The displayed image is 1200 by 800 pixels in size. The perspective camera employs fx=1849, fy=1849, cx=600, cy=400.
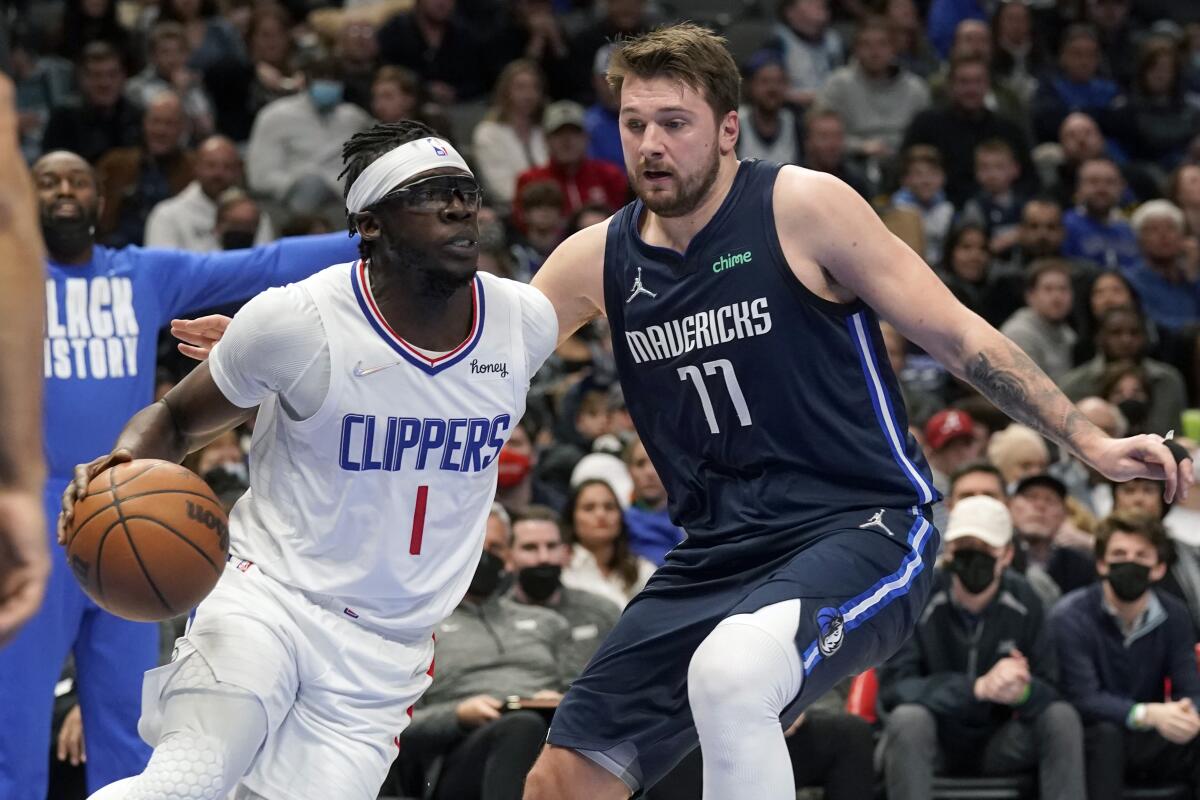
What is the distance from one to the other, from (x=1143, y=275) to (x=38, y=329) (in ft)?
36.2

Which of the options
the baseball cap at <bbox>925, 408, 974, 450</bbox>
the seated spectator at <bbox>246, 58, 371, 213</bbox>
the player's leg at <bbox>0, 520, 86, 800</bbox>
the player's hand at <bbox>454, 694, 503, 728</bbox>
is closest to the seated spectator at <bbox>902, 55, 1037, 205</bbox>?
the baseball cap at <bbox>925, 408, 974, 450</bbox>

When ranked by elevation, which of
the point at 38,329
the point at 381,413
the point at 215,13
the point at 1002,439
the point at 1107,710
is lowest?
the point at 1107,710

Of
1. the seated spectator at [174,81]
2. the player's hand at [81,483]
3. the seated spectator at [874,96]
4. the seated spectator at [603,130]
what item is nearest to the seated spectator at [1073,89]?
the seated spectator at [874,96]

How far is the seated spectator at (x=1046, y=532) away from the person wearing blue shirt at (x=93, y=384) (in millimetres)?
4304

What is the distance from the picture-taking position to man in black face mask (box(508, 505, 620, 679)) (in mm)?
8180

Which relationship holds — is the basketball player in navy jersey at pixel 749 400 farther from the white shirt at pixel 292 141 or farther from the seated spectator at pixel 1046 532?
the white shirt at pixel 292 141

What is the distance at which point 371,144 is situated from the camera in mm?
4957

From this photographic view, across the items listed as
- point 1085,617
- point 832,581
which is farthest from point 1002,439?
point 832,581

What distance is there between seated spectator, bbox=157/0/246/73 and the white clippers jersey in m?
8.58

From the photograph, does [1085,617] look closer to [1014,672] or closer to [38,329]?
[1014,672]

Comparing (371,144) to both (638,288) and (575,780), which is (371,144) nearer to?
(638,288)

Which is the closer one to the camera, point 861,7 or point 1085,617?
point 1085,617

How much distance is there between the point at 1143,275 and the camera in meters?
12.5

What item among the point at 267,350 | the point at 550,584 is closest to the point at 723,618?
the point at 267,350
